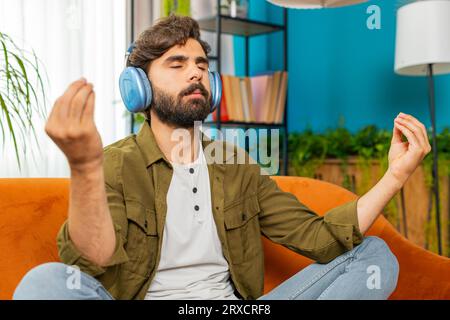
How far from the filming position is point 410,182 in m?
2.79

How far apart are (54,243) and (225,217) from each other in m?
0.45

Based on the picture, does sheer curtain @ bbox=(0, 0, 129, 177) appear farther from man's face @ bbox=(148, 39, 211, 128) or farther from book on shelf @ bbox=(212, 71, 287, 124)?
man's face @ bbox=(148, 39, 211, 128)

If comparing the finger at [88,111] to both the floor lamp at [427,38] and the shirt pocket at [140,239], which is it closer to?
the shirt pocket at [140,239]

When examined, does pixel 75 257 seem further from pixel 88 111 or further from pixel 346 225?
pixel 346 225

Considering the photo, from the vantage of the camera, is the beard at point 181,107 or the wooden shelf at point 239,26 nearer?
the beard at point 181,107

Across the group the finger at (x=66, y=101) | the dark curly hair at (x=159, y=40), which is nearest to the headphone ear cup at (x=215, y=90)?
the dark curly hair at (x=159, y=40)

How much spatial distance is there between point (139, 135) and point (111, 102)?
5.33 ft

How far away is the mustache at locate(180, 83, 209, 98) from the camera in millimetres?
1568

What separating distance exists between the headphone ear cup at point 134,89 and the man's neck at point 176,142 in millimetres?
81

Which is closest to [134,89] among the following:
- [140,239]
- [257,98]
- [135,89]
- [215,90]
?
[135,89]

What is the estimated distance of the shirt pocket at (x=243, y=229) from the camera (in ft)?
5.04

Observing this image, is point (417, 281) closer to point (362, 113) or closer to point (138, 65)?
point (138, 65)

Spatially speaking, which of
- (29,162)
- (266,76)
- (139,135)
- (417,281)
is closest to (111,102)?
(29,162)

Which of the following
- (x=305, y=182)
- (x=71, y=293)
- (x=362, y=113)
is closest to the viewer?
(x=71, y=293)
